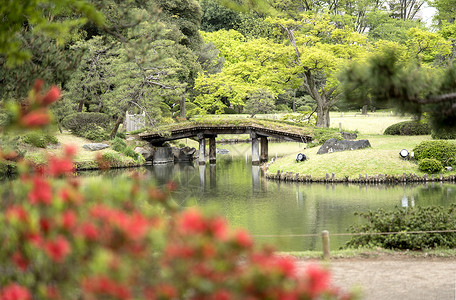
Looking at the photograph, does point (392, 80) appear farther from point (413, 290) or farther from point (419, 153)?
point (419, 153)

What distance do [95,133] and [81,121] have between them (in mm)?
1316

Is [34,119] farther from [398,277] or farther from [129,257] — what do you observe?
[398,277]

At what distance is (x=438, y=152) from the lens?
70.6ft

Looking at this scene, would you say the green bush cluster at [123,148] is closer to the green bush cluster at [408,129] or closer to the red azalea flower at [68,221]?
the green bush cluster at [408,129]

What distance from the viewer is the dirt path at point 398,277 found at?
6910 mm

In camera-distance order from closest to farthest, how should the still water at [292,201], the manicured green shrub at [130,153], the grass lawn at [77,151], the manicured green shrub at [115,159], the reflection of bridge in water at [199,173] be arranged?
the still water at [292,201] → the reflection of bridge in water at [199,173] → the grass lawn at [77,151] → the manicured green shrub at [115,159] → the manicured green shrub at [130,153]

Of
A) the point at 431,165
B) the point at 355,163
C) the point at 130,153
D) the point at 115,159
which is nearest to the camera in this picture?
the point at 431,165

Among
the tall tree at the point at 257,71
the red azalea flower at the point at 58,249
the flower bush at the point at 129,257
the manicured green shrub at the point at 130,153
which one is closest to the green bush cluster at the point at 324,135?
the tall tree at the point at 257,71

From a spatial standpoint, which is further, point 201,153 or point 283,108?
point 283,108

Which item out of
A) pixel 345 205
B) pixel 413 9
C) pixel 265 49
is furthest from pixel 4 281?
pixel 413 9

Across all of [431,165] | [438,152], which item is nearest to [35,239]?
[431,165]

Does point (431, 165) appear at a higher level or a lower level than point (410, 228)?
higher

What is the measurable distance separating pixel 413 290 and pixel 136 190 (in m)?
5.47

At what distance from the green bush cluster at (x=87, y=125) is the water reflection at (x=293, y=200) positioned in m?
6.99
